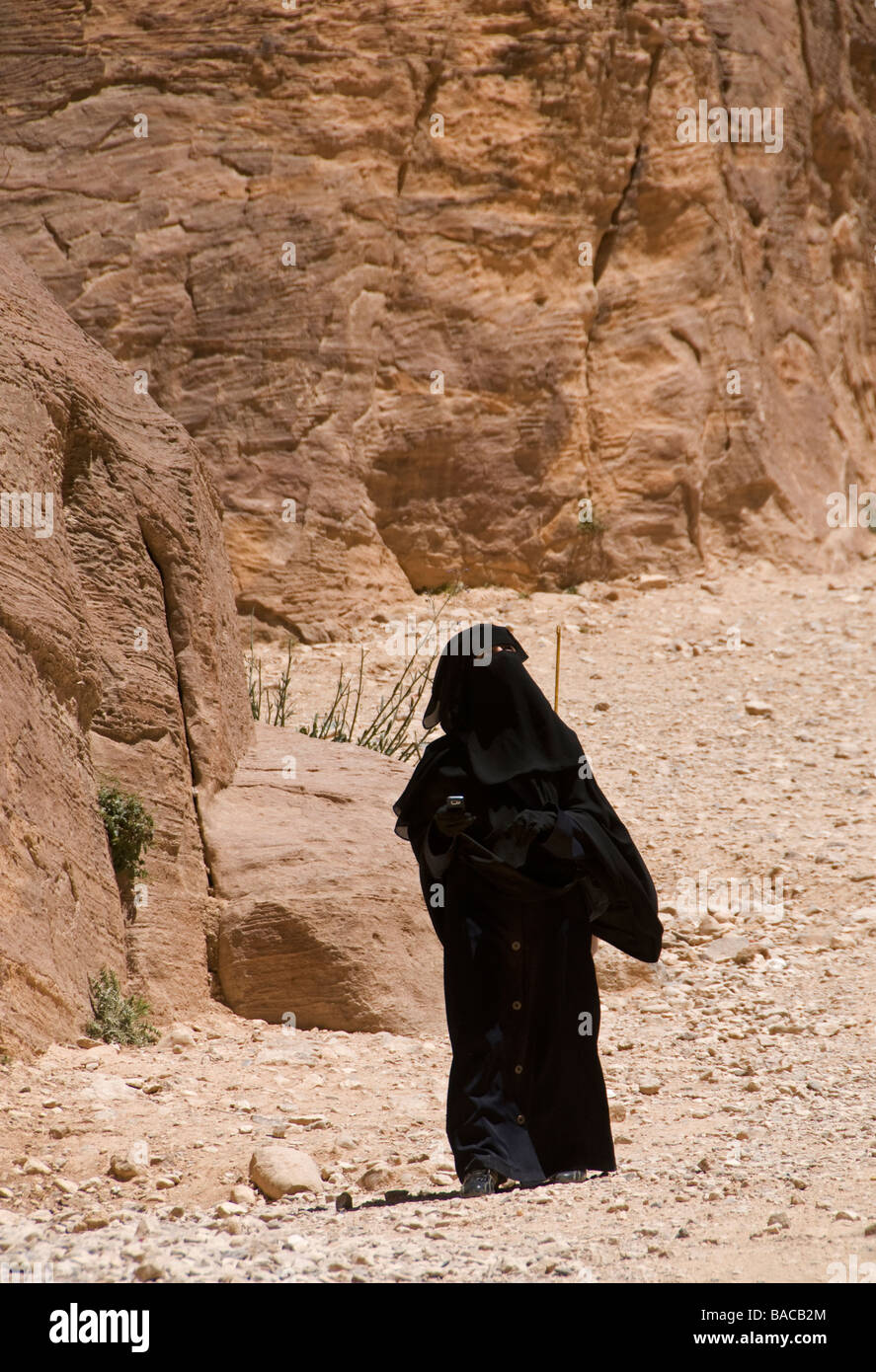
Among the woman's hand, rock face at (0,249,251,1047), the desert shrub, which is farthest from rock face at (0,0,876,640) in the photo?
the woman's hand

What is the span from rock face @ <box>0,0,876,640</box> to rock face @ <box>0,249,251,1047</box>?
5.21 meters

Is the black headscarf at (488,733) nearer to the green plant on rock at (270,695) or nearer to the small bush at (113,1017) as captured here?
the small bush at (113,1017)

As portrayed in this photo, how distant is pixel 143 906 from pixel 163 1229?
2.36 metres

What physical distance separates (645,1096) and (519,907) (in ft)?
5.31

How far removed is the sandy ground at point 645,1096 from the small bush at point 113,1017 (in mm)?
101

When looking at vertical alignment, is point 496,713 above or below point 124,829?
A: above

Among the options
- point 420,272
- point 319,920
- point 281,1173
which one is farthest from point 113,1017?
point 420,272

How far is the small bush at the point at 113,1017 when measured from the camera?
5.21 meters

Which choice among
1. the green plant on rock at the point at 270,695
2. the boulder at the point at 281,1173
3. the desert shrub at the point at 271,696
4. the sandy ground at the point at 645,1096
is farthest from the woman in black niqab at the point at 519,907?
the desert shrub at the point at 271,696

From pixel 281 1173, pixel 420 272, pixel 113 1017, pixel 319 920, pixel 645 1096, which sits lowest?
pixel 645 1096

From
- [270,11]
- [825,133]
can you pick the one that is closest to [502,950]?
[270,11]

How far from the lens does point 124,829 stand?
5.86m

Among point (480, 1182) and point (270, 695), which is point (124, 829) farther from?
point (270, 695)

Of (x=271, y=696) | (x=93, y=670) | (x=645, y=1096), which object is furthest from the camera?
(x=271, y=696)
